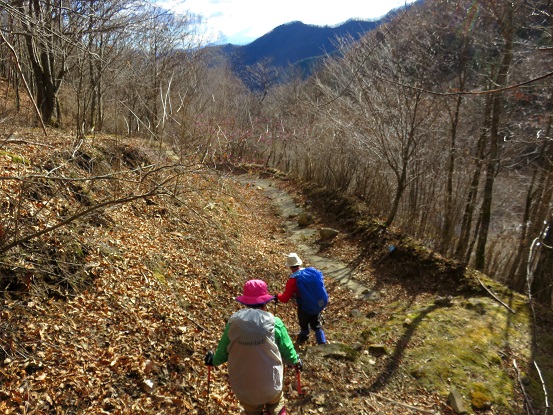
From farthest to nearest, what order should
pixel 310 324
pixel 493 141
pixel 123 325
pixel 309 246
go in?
1. pixel 309 246
2. pixel 493 141
3. pixel 310 324
4. pixel 123 325

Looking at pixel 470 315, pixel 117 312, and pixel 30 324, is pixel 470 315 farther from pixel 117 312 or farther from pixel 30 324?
pixel 30 324

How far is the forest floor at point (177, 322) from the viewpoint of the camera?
354 cm

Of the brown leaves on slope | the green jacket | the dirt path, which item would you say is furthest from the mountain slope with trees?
the green jacket

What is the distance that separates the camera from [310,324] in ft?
17.8

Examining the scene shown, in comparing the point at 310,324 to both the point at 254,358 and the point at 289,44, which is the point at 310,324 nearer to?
the point at 254,358

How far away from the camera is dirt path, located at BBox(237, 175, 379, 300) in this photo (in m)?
8.48

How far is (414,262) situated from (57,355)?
308 inches

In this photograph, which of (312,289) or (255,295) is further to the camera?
(312,289)

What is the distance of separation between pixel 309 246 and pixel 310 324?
569 centimetres

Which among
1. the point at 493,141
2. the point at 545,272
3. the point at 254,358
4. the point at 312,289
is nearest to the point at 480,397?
the point at 312,289

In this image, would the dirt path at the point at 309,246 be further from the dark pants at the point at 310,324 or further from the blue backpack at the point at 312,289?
the blue backpack at the point at 312,289

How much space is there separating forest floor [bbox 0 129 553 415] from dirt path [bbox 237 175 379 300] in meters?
0.26

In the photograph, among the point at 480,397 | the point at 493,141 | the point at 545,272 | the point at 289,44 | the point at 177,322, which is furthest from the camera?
the point at 289,44

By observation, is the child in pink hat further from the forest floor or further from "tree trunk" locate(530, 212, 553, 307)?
"tree trunk" locate(530, 212, 553, 307)
